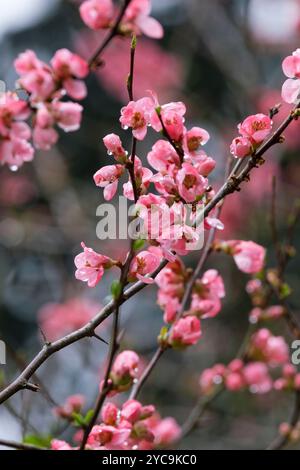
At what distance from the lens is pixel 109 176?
116cm

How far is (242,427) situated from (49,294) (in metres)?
1.90

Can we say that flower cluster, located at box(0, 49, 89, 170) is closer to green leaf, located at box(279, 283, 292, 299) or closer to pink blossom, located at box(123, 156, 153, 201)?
pink blossom, located at box(123, 156, 153, 201)

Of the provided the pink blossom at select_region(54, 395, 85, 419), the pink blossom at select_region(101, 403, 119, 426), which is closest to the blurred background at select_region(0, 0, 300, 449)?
the pink blossom at select_region(54, 395, 85, 419)

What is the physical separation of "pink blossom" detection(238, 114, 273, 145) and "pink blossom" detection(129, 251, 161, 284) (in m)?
0.26

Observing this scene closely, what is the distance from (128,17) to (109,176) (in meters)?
0.40

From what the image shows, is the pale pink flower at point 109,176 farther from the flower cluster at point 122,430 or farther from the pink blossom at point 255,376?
the pink blossom at point 255,376

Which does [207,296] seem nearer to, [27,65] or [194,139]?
[194,139]

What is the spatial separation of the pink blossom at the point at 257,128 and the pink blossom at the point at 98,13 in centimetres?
42

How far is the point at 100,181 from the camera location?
1170 mm

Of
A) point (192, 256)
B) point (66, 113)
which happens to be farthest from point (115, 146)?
point (192, 256)

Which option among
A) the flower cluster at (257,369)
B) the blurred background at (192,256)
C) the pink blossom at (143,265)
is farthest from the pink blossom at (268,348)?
the blurred background at (192,256)

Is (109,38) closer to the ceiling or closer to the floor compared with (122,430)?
closer to the ceiling

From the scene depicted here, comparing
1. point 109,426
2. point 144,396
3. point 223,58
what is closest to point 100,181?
point 109,426

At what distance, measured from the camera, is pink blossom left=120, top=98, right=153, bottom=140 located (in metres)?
1.15
